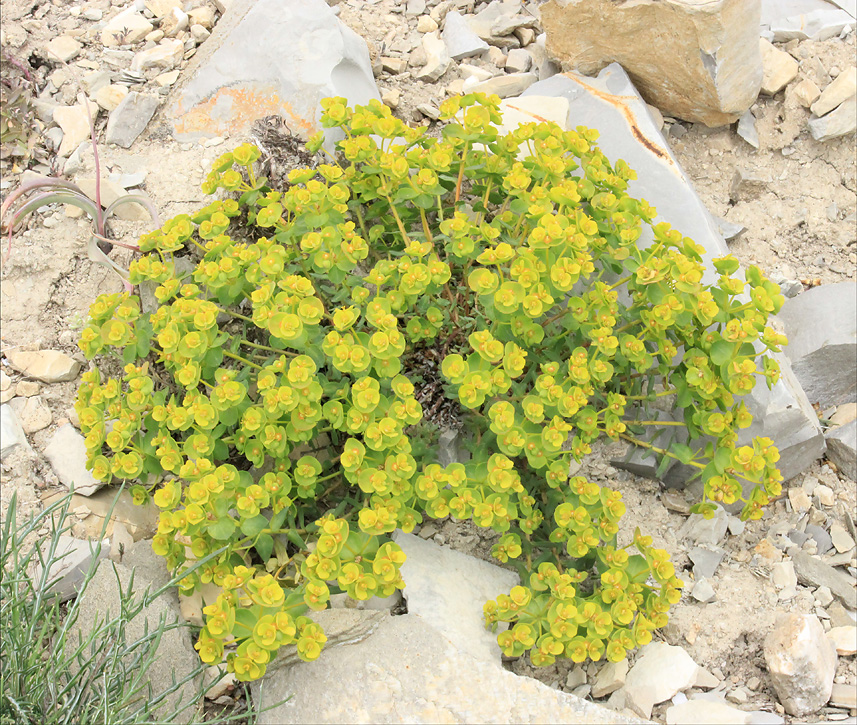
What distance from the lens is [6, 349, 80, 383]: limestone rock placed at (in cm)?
320

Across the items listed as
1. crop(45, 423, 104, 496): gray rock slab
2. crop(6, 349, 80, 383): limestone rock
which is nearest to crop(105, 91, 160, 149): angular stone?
crop(6, 349, 80, 383): limestone rock

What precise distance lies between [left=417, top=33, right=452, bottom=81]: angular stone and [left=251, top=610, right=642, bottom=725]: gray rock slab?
269 centimetres

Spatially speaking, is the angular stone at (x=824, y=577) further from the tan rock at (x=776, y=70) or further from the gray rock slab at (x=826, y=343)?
the tan rock at (x=776, y=70)

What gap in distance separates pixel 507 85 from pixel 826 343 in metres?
1.90

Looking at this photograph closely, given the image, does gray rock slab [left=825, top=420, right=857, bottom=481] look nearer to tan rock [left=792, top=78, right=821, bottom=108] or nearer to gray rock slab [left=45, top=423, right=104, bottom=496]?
tan rock [left=792, top=78, right=821, bottom=108]

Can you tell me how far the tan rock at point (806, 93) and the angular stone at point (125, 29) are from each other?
3174mm

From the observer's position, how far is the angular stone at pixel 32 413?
10.2ft

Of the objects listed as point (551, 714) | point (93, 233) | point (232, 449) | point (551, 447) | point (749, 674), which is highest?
point (93, 233)

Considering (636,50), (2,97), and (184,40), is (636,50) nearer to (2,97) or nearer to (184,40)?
(184,40)

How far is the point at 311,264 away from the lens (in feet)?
9.12

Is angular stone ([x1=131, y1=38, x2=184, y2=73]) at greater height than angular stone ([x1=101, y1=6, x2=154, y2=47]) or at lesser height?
lesser

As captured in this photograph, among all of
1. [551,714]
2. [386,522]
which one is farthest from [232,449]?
[551,714]

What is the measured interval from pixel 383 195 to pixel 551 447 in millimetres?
1052

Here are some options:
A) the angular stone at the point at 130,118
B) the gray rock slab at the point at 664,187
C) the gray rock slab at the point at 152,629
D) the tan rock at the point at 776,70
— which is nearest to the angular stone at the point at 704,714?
the gray rock slab at the point at 664,187
